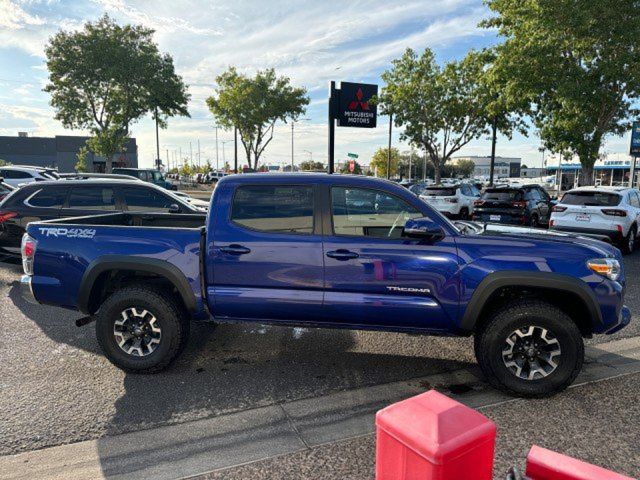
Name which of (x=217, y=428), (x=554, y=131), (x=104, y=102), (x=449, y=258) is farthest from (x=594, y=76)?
(x=104, y=102)

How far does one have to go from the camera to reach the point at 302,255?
385 cm

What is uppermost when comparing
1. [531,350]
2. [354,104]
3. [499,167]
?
[499,167]

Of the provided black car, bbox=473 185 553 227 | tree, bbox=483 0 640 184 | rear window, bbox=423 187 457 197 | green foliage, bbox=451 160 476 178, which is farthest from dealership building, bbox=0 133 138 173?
green foliage, bbox=451 160 476 178

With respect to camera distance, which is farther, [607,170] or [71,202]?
[607,170]

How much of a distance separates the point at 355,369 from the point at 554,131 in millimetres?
16797

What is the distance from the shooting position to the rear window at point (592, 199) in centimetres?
1025

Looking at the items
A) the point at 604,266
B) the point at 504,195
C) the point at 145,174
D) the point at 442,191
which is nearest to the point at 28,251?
the point at 604,266

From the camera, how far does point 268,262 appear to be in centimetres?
386

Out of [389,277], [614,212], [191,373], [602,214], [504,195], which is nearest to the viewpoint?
[389,277]

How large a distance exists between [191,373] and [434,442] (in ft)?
10.4

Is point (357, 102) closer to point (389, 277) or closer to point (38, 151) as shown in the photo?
point (389, 277)

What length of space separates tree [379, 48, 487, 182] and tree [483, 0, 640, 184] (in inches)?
→ 250

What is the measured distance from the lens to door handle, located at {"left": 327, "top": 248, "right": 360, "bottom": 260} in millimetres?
3791

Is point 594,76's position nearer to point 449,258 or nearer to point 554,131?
point 554,131
